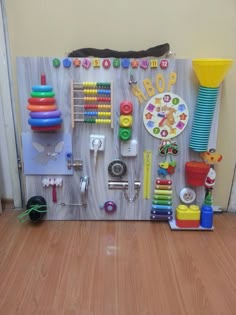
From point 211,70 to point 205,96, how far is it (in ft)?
0.37

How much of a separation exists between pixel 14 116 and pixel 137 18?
74 centimetres

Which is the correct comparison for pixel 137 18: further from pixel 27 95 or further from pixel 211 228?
pixel 211 228

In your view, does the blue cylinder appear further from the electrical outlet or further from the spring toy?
the electrical outlet

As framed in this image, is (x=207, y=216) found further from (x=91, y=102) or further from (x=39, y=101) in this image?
(x=39, y=101)

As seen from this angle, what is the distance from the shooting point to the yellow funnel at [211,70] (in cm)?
114

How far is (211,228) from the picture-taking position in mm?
1390

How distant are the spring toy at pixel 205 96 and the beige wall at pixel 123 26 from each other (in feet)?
0.58

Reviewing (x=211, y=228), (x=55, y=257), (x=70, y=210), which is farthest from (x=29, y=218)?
(x=211, y=228)

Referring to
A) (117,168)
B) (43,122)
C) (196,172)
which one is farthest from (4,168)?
(196,172)

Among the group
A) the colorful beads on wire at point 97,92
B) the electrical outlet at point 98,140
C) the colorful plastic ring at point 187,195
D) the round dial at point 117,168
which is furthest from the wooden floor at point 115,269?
the colorful beads on wire at point 97,92

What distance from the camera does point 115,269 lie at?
112 centimetres

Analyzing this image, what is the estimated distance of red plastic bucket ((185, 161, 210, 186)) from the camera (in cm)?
130

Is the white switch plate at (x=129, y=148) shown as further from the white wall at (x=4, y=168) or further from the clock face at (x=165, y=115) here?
the white wall at (x=4, y=168)

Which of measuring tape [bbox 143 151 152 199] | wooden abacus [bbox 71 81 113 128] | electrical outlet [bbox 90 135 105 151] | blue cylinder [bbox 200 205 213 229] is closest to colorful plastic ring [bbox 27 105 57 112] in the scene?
wooden abacus [bbox 71 81 113 128]
